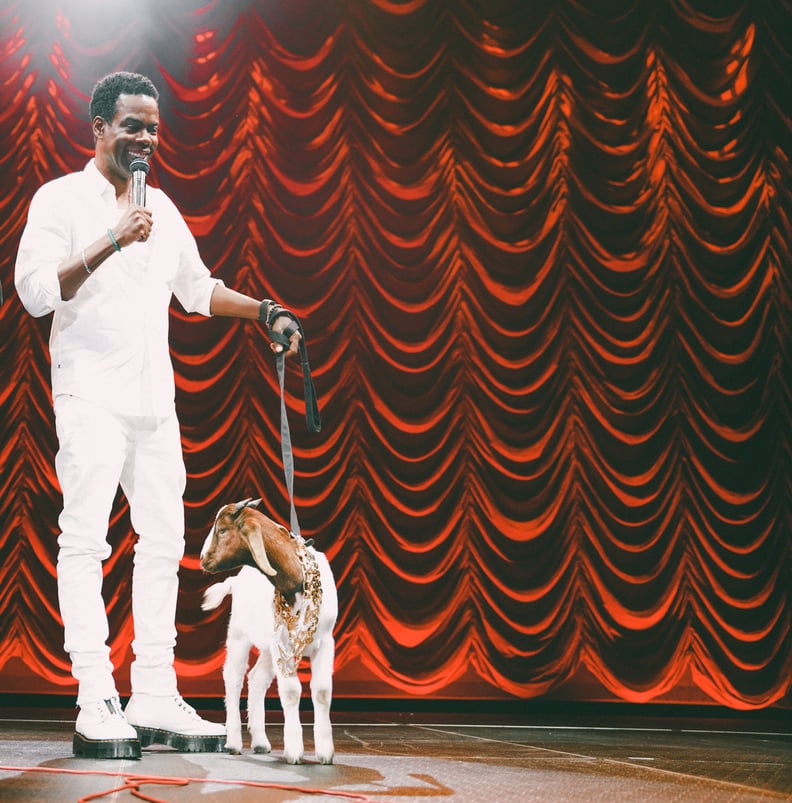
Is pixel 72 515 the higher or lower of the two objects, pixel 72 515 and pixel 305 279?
the lower

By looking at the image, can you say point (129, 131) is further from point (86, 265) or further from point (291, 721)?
point (291, 721)

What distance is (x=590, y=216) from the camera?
17.5ft

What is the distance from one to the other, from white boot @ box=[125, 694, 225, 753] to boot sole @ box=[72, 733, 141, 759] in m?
0.20

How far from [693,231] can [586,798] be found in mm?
4174

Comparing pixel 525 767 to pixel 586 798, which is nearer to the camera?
pixel 586 798

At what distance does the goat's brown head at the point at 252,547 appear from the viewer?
78.3 inches

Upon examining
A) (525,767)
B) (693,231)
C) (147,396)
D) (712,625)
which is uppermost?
(693,231)

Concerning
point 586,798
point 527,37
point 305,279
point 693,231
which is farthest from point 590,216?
point 586,798

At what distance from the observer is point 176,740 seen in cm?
218

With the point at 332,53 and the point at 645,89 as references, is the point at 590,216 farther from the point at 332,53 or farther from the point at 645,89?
the point at 332,53

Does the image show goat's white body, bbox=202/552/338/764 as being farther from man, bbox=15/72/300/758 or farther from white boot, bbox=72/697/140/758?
white boot, bbox=72/697/140/758

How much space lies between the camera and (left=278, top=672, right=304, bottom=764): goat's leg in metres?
2.01

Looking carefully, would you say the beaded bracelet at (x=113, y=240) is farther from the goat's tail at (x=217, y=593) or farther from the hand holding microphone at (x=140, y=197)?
the goat's tail at (x=217, y=593)

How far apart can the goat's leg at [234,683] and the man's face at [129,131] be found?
1.15 m
